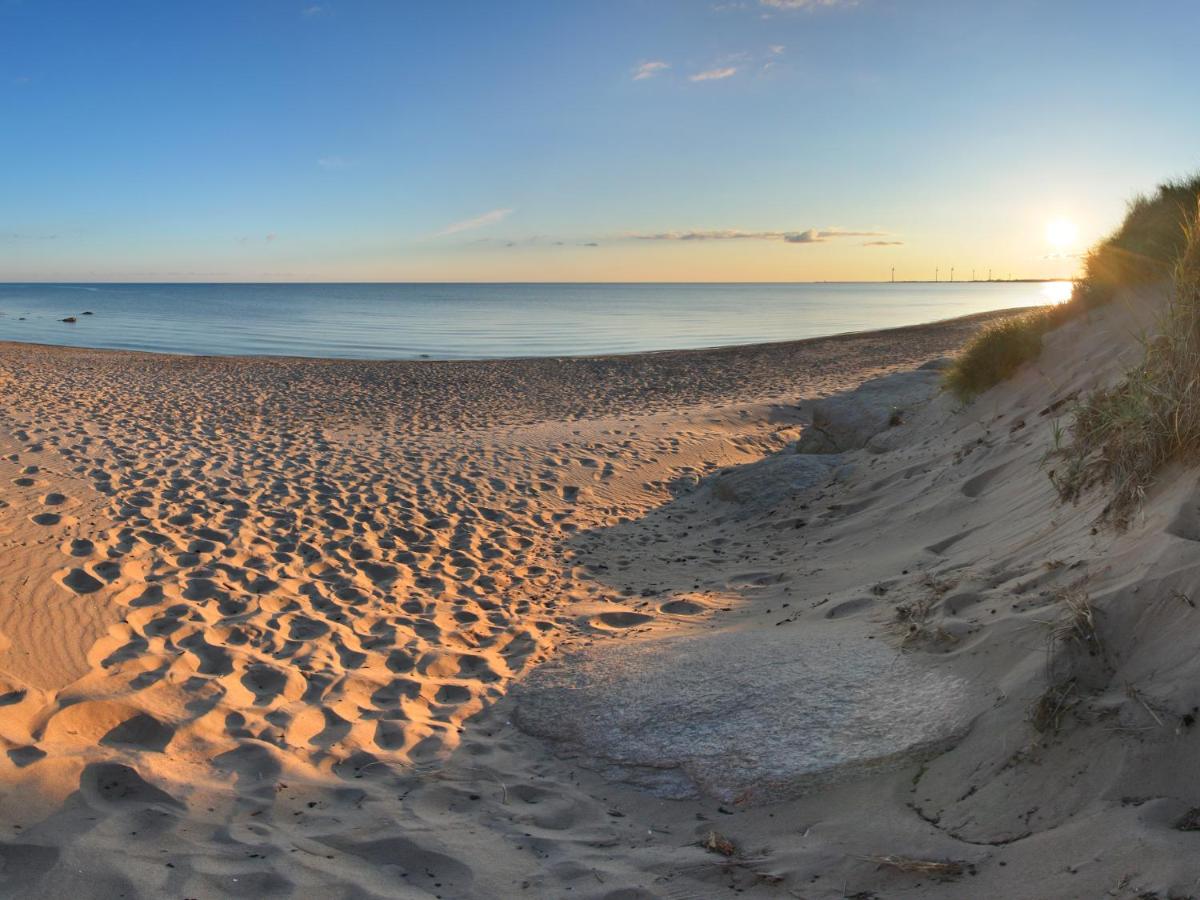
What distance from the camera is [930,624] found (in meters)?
3.78

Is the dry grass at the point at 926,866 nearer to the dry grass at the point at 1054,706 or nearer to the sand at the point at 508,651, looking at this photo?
the sand at the point at 508,651

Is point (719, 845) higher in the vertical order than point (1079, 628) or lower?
lower

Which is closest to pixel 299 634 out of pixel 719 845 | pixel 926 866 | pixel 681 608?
pixel 681 608

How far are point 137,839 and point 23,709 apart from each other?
4.59 feet

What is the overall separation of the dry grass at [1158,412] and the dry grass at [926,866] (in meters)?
2.08

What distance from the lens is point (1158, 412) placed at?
375 cm

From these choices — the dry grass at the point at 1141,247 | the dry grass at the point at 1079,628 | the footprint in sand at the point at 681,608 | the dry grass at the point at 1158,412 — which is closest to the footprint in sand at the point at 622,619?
the footprint in sand at the point at 681,608

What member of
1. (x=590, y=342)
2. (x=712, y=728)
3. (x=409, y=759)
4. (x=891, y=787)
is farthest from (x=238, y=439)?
(x=590, y=342)

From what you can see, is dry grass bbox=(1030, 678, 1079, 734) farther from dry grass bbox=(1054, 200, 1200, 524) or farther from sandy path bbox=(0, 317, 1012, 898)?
sandy path bbox=(0, 317, 1012, 898)

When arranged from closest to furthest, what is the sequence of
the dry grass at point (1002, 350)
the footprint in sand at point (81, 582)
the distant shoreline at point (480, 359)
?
the footprint in sand at point (81, 582) → the dry grass at point (1002, 350) → the distant shoreline at point (480, 359)

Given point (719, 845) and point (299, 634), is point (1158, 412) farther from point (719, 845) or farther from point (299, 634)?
point (299, 634)

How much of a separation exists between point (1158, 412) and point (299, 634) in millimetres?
4935

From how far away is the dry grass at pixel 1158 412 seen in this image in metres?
3.62

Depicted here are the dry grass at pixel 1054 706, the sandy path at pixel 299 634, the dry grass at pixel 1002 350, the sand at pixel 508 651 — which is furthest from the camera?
the dry grass at pixel 1002 350
